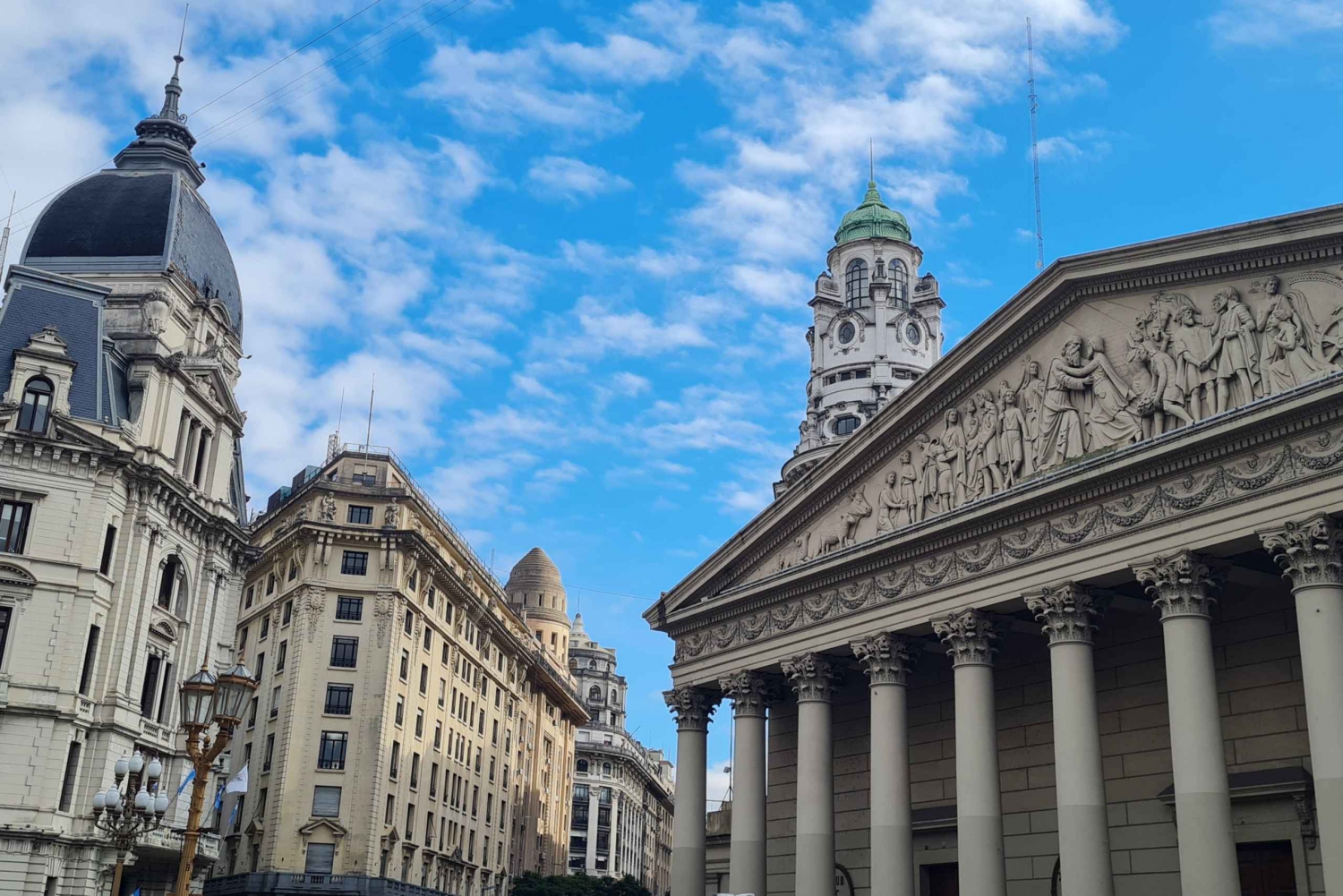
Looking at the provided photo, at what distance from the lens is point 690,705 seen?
36188 millimetres

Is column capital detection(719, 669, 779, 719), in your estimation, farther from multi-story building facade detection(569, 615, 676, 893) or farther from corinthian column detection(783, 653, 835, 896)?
multi-story building facade detection(569, 615, 676, 893)


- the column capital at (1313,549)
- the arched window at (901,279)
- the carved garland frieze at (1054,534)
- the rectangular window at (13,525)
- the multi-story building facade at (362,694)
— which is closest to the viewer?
the column capital at (1313,549)

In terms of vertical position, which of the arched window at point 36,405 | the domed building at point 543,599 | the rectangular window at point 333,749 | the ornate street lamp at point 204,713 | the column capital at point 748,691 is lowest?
the ornate street lamp at point 204,713

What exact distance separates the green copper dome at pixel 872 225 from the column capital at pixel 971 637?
198ft

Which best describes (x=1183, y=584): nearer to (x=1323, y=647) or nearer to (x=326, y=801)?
(x=1323, y=647)

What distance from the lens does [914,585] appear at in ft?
96.9

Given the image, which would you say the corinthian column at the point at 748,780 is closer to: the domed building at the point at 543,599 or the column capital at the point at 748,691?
the column capital at the point at 748,691

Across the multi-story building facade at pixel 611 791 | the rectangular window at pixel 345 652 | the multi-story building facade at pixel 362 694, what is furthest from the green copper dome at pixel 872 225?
the multi-story building facade at pixel 611 791

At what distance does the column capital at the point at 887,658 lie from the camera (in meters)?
29.9

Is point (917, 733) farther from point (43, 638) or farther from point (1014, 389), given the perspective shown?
point (43, 638)

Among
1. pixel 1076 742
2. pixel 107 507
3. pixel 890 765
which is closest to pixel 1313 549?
pixel 1076 742

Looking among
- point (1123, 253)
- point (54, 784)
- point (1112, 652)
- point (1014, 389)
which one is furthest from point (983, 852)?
point (54, 784)

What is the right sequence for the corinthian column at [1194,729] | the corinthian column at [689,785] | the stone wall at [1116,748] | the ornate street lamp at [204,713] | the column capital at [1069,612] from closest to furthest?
the ornate street lamp at [204,713]
the corinthian column at [1194,729]
the stone wall at [1116,748]
the column capital at [1069,612]
the corinthian column at [689,785]

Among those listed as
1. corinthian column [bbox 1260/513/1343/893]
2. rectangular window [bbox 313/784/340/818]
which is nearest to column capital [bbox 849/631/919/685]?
corinthian column [bbox 1260/513/1343/893]
